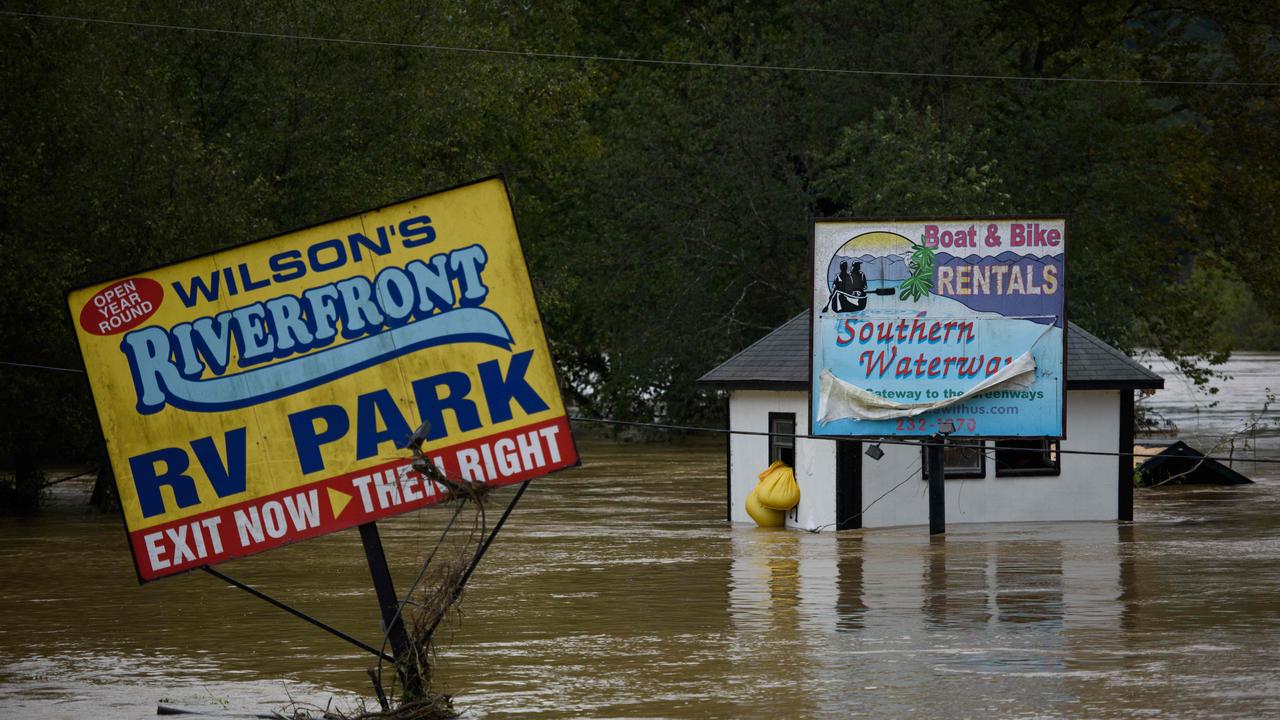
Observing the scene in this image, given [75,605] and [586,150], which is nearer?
[75,605]

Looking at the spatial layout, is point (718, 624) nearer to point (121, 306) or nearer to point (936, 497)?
point (121, 306)

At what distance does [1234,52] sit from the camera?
51.7 metres

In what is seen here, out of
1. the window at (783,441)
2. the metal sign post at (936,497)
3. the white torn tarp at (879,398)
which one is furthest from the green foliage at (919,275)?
the window at (783,441)

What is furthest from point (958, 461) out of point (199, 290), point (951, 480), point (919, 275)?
point (199, 290)

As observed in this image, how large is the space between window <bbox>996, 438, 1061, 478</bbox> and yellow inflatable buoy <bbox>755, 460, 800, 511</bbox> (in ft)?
11.8

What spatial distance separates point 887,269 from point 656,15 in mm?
39630

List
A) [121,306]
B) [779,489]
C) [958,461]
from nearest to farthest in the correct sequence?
[121,306] < [779,489] < [958,461]

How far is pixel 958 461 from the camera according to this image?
30812 millimetres

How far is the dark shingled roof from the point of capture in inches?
1200

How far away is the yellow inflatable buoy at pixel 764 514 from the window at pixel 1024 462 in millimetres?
3772

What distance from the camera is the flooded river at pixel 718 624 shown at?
49.5 ft

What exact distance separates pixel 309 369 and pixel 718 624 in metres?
7.45

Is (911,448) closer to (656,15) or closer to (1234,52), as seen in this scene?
(1234,52)

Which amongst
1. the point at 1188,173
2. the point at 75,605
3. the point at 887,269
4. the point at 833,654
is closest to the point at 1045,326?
the point at 887,269
